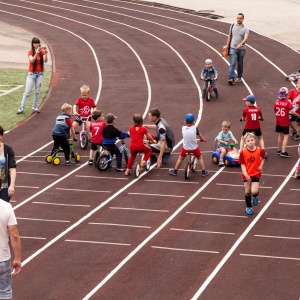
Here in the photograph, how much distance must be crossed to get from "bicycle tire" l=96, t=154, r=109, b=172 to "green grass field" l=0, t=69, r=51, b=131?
18.2ft

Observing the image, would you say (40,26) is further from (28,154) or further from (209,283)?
(209,283)

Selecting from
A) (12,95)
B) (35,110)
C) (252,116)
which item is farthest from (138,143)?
(12,95)

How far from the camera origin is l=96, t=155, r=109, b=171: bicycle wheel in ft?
77.6

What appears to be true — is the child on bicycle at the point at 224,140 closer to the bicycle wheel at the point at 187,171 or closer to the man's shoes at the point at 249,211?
the bicycle wheel at the point at 187,171

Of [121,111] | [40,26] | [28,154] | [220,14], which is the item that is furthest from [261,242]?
[220,14]

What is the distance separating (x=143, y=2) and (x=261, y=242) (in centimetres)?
3881

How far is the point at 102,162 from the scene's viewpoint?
2375 cm

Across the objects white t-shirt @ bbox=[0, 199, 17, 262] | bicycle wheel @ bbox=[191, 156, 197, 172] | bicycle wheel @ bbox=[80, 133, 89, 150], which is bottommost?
bicycle wheel @ bbox=[80, 133, 89, 150]

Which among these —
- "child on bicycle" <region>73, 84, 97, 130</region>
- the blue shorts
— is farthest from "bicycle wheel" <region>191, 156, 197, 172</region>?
the blue shorts

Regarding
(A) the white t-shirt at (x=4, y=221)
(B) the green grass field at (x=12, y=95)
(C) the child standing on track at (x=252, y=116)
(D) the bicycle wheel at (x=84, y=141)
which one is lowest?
(B) the green grass field at (x=12, y=95)

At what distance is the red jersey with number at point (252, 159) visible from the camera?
20.1 m

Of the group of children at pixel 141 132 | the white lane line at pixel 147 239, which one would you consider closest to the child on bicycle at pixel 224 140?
the group of children at pixel 141 132

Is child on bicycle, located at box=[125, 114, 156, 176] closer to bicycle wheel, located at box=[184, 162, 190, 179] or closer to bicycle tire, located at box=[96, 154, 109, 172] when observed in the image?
bicycle tire, located at box=[96, 154, 109, 172]

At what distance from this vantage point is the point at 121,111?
3034cm
